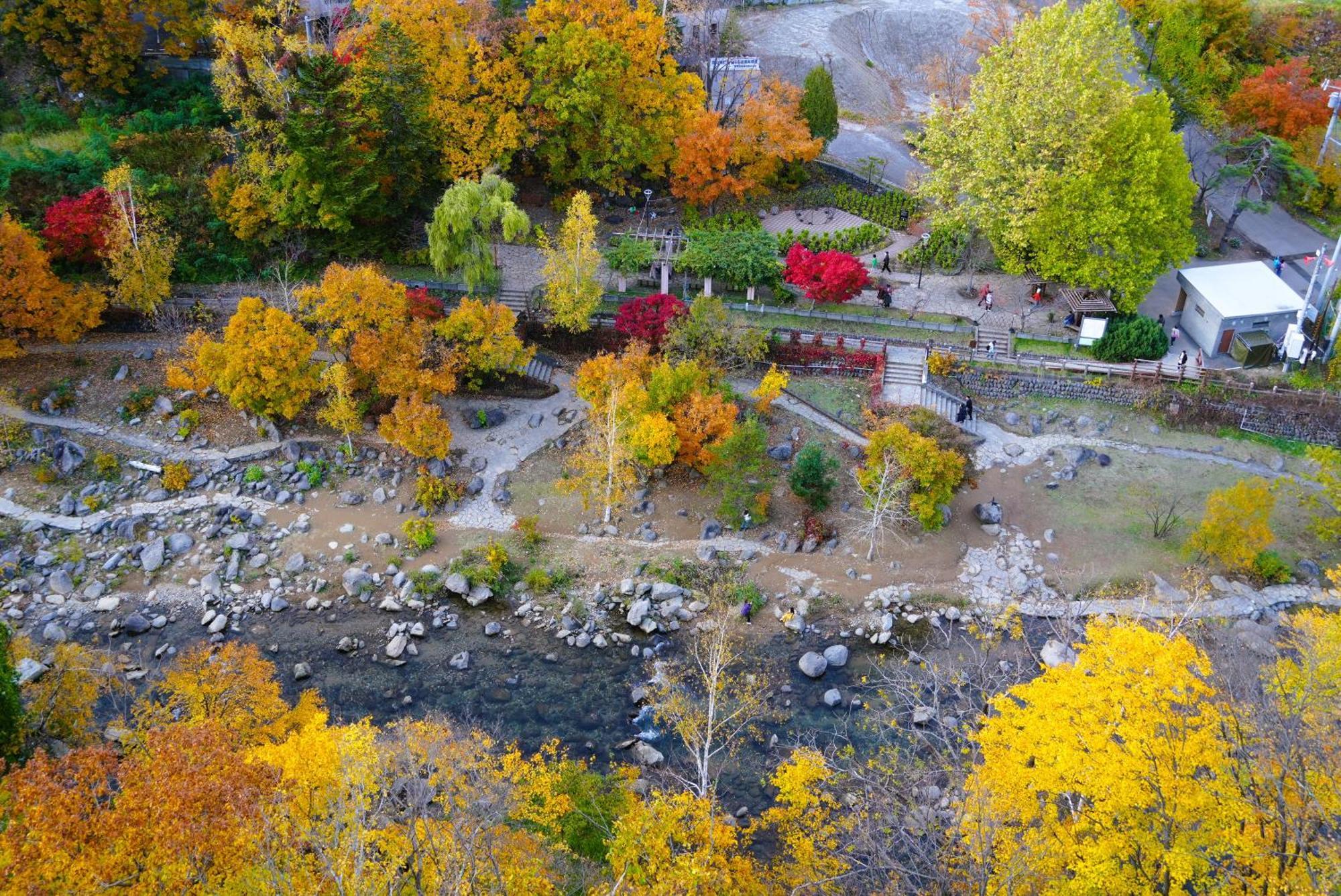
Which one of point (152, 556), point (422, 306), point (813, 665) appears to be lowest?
point (813, 665)

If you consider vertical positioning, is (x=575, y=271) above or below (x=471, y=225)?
below

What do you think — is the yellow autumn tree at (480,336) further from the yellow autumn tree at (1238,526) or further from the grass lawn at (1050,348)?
the yellow autumn tree at (1238,526)

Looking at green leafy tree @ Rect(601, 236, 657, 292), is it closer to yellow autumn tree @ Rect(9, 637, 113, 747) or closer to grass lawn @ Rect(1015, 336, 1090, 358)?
grass lawn @ Rect(1015, 336, 1090, 358)

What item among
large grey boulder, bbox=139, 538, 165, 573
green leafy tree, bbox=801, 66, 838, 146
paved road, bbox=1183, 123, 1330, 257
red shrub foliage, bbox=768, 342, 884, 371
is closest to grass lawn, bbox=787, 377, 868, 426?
red shrub foliage, bbox=768, 342, 884, 371

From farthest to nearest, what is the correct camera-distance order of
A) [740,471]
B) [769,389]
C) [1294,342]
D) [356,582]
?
[1294,342]
[769,389]
[740,471]
[356,582]

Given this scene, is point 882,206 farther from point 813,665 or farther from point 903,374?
point 813,665

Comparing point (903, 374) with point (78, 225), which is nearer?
point (78, 225)

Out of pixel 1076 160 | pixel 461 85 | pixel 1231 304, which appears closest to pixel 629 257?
pixel 461 85

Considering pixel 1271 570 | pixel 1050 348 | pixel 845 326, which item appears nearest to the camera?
pixel 1271 570
